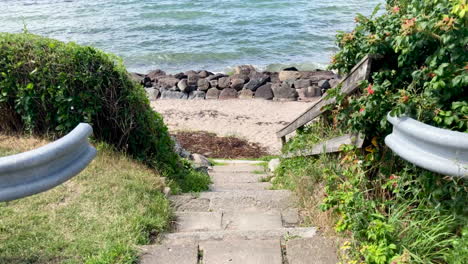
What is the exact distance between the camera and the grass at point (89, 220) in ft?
10.8

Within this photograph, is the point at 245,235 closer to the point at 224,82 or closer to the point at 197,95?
the point at 197,95

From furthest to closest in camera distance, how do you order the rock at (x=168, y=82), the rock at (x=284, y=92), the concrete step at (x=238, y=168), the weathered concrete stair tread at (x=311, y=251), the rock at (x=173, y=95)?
the rock at (x=168, y=82)
the rock at (x=173, y=95)
the rock at (x=284, y=92)
the concrete step at (x=238, y=168)
the weathered concrete stair tread at (x=311, y=251)

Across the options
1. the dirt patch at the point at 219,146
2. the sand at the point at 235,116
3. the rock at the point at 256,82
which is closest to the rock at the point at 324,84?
the sand at the point at 235,116

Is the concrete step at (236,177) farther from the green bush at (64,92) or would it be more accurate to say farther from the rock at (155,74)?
the rock at (155,74)

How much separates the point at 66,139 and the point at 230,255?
1422 millimetres

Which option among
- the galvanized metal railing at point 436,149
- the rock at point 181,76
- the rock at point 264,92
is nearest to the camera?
the galvanized metal railing at point 436,149

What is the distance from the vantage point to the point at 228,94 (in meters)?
18.3

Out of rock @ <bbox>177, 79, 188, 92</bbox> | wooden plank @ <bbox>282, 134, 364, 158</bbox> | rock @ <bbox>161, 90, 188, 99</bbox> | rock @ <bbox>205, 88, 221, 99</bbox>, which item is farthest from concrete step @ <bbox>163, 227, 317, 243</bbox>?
rock @ <bbox>177, 79, 188, 92</bbox>

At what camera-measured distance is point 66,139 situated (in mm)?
2607

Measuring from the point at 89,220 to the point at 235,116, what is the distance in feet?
39.2

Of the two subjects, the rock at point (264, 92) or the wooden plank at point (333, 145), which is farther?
the rock at point (264, 92)

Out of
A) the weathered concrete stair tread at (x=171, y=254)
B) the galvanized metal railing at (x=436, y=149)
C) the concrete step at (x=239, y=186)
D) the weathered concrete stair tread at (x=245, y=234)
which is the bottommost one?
the concrete step at (x=239, y=186)

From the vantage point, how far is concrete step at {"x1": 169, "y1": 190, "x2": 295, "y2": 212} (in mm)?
4738

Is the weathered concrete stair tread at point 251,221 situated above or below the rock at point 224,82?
above
